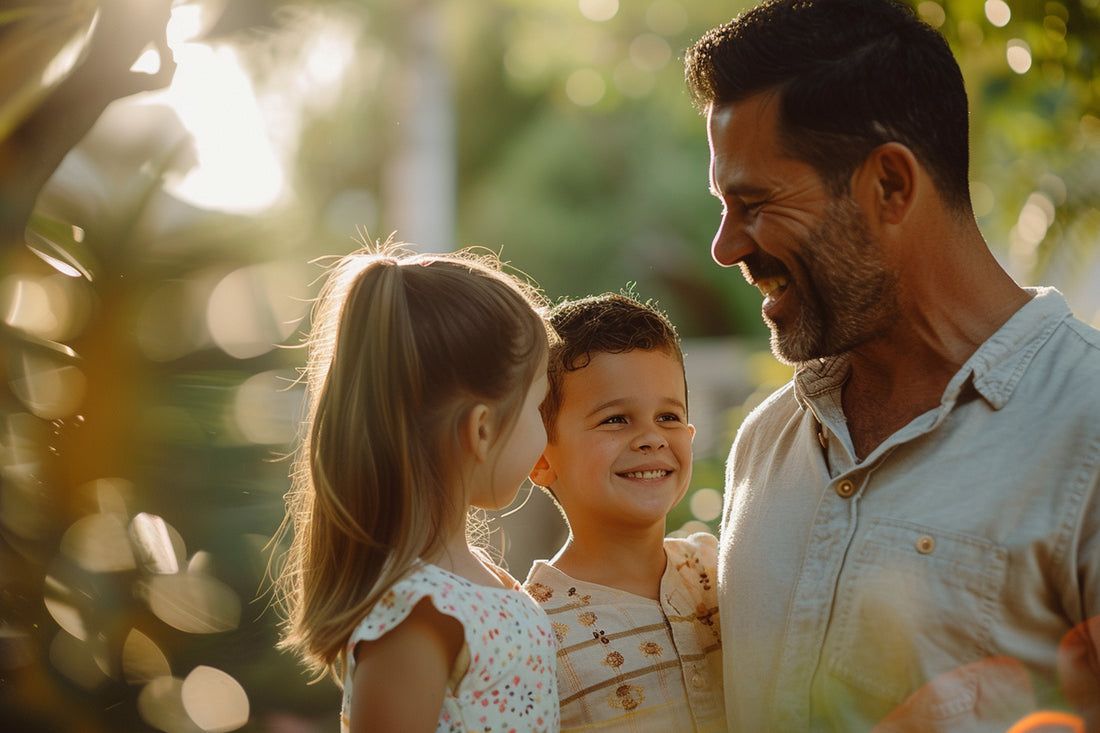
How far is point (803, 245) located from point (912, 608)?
696mm

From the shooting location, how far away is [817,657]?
5.57 ft

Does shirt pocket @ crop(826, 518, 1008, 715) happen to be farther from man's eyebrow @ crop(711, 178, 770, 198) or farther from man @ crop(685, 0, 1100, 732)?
man's eyebrow @ crop(711, 178, 770, 198)

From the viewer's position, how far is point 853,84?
6.23 feet

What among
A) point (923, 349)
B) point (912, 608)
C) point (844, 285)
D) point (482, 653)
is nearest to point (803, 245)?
point (844, 285)

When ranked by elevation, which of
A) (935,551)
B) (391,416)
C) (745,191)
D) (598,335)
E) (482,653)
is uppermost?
(745,191)

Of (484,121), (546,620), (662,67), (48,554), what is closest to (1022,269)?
(546,620)

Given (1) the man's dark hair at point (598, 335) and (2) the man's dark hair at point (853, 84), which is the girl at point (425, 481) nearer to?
(1) the man's dark hair at point (598, 335)

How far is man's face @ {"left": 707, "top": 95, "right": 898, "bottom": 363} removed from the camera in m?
1.90

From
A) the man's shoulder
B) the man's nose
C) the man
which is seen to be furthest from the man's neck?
the man's nose

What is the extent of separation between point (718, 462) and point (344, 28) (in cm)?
399

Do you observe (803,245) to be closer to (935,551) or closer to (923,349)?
(923,349)

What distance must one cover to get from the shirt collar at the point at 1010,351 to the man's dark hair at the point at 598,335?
0.65 metres

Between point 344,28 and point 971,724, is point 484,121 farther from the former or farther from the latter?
point 971,724

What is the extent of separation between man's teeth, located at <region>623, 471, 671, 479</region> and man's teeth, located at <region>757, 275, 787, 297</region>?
43 centimetres
